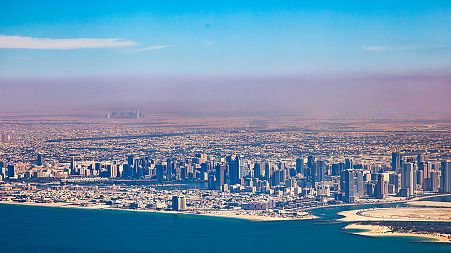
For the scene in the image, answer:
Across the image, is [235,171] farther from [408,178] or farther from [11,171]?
[11,171]

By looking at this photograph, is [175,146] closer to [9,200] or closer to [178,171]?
[178,171]

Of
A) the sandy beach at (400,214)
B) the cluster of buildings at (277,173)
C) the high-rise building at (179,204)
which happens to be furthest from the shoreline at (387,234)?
the high-rise building at (179,204)

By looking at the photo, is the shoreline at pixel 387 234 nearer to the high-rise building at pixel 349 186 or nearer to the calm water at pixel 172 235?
the calm water at pixel 172 235

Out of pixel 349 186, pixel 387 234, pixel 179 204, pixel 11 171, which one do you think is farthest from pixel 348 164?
pixel 11 171

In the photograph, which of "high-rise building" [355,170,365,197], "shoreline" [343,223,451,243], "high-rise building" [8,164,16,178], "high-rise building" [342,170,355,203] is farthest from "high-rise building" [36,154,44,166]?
"shoreline" [343,223,451,243]

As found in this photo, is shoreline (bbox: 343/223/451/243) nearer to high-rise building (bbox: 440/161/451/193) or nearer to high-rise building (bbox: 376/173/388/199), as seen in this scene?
high-rise building (bbox: 376/173/388/199)
